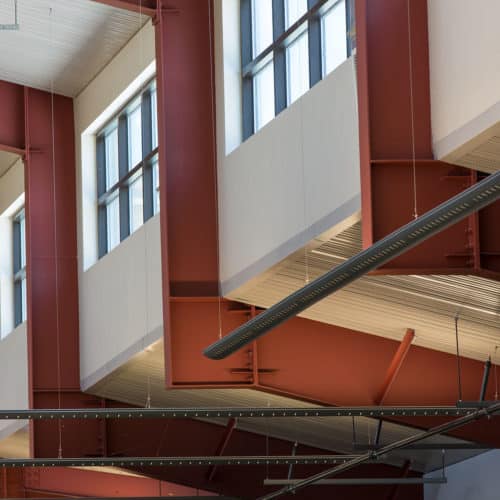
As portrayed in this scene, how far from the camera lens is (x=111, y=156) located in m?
34.5

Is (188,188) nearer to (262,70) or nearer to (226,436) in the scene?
(262,70)

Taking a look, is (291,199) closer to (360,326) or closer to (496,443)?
(360,326)

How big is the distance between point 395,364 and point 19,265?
18844mm

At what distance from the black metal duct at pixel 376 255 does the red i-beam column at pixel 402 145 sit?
278 cm

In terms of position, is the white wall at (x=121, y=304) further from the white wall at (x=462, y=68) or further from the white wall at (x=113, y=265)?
the white wall at (x=462, y=68)

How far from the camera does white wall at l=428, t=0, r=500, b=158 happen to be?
16570 millimetres

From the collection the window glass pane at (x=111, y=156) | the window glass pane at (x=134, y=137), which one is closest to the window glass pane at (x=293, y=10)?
the window glass pane at (x=134, y=137)

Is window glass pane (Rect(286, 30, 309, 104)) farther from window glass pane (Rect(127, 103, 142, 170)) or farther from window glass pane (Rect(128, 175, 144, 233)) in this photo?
window glass pane (Rect(128, 175, 144, 233))

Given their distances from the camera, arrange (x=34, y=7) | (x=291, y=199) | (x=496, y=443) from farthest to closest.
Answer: (x=34, y=7), (x=496, y=443), (x=291, y=199)

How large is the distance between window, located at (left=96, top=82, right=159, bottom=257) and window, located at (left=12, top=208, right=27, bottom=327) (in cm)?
764

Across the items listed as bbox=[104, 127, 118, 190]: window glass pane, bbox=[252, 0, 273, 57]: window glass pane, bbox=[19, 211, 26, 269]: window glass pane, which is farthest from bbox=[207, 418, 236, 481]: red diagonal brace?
bbox=[252, 0, 273, 57]: window glass pane

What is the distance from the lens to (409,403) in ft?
85.6

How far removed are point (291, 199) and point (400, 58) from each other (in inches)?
186

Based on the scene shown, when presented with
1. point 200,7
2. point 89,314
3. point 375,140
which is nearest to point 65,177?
point 89,314
